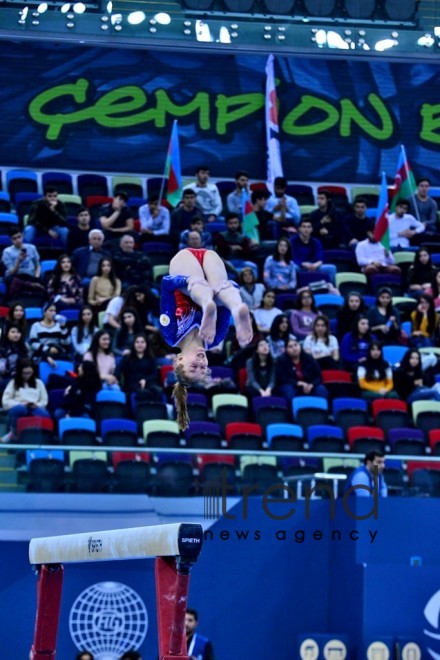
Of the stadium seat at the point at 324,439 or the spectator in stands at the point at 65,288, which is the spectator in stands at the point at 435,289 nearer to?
the stadium seat at the point at 324,439

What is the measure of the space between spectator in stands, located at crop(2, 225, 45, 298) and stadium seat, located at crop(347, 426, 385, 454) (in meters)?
3.91

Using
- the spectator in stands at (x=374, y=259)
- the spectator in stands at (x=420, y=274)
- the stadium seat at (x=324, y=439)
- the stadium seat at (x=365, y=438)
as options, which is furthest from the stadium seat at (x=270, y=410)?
the spectator in stands at (x=374, y=259)

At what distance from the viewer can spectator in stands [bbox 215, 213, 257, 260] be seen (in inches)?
591

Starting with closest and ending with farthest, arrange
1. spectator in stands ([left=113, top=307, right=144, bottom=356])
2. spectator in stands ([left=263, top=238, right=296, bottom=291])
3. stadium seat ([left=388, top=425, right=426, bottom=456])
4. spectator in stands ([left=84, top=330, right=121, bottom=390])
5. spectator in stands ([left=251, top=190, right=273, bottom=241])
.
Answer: stadium seat ([left=388, top=425, right=426, bottom=456]) < spectator in stands ([left=84, top=330, right=121, bottom=390]) < spectator in stands ([left=113, top=307, right=144, bottom=356]) < spectator in stands ([left=263, top=238, right=296, bottom=291]) < spectator in stands ([left=251, top=190, right=273, bottom=241])

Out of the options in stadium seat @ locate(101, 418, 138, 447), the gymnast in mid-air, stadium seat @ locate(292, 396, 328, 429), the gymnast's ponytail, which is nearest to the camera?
the gymnast in mid-air

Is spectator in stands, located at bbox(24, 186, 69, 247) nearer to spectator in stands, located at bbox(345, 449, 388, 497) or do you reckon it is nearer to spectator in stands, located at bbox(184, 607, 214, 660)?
spectator in stands, located at bbox(345, 449, 388, 497)

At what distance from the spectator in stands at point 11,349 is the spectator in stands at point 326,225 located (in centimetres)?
456

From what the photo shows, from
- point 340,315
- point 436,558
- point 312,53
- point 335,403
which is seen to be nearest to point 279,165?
point 312,53

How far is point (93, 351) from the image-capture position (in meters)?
12.5

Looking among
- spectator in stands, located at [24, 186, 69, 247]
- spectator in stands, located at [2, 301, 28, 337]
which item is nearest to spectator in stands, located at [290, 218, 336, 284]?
spectator in stands, located at [24, 186, 69, 247]

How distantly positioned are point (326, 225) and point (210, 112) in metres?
3.47

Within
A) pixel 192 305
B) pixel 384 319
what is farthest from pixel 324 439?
pixel 192 305

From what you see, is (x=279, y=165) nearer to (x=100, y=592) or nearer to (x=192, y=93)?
(x=192, y=93)

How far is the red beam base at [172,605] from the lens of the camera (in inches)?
253
